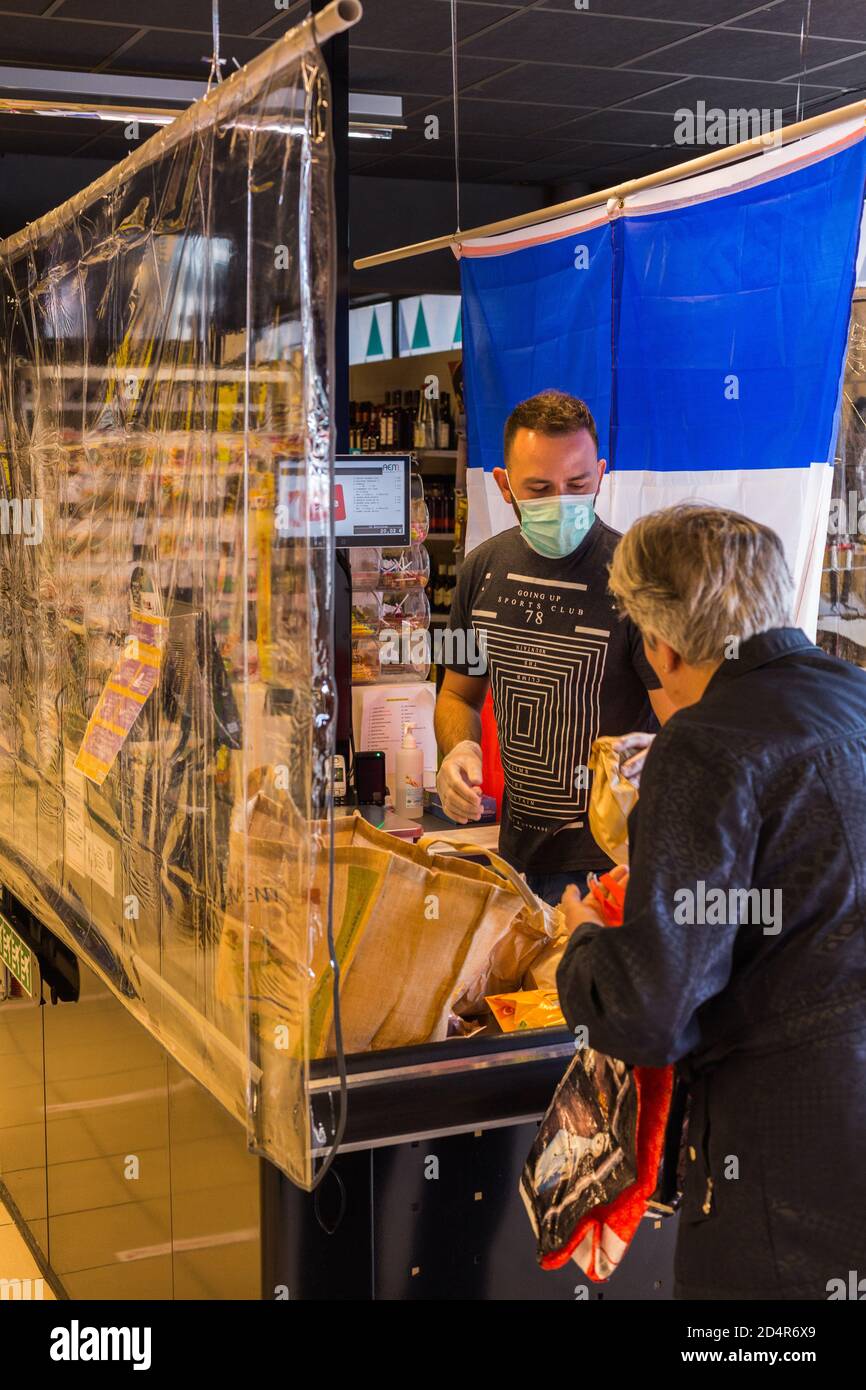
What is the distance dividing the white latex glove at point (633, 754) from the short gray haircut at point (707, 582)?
35cm

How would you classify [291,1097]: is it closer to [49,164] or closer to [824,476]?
[824,476]

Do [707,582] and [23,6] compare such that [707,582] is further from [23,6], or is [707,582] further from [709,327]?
[23,6]

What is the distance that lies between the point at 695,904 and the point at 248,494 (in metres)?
0.71

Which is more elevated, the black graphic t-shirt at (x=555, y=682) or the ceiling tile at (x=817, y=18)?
the ceiling tile at (x=817, y=18)

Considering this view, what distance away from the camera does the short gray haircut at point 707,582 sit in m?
1.71

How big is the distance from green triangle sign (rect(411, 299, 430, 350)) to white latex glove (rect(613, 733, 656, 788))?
709cm

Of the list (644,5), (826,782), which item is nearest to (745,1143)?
(826,782)

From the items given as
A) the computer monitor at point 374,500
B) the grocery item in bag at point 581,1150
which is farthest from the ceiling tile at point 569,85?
the grocery item in bag at point 581,1150

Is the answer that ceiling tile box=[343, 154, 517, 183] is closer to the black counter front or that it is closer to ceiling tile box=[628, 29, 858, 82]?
ceiling tile box=[628, 29, 858, 82]

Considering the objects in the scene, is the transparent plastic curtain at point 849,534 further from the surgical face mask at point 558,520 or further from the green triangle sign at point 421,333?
the green triangle sign at point 421,333

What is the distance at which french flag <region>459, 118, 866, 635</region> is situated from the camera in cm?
347

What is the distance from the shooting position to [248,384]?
5.62ft

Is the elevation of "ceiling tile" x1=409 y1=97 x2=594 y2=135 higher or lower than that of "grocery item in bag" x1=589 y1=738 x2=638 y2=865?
higher

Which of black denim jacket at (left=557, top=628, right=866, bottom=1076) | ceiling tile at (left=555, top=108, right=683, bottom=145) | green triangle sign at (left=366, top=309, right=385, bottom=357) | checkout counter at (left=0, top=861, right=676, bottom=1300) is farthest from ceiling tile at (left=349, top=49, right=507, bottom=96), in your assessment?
black denim jacket at (left=557, top=628, right=866, bottom=1076)
